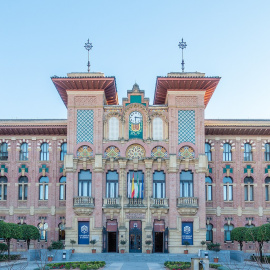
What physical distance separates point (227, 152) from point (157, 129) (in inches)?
381

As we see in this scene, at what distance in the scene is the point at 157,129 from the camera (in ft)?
161

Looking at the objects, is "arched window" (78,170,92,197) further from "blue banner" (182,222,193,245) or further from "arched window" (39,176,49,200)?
"blue banner" (182,222,193,245)

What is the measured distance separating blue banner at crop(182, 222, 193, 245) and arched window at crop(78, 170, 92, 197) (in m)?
10.5

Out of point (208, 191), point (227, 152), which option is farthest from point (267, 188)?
point (208, 191)

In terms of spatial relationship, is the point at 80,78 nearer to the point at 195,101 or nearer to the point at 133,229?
the point at 195,101

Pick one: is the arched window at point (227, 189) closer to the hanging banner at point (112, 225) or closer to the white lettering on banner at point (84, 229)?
the hanging banner at point (112, 225)

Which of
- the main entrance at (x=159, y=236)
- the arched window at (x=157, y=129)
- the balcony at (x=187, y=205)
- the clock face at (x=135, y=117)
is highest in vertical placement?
the clock face at (x=135, y=117)

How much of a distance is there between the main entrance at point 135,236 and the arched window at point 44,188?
1145 cm

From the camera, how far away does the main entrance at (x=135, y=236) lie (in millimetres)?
47094

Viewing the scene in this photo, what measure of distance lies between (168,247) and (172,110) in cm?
1428

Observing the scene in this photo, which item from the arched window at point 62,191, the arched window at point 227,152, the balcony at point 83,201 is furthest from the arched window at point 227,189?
the arched window at point 62,191

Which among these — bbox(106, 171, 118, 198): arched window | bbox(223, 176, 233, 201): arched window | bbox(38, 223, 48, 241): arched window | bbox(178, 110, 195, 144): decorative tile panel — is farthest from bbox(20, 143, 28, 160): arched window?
bbox(223, 176, 233, 201): arched window

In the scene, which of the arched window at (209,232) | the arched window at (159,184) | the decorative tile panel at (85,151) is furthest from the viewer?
the arched window at (209,232)

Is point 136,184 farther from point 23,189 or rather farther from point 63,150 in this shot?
point 23,189
